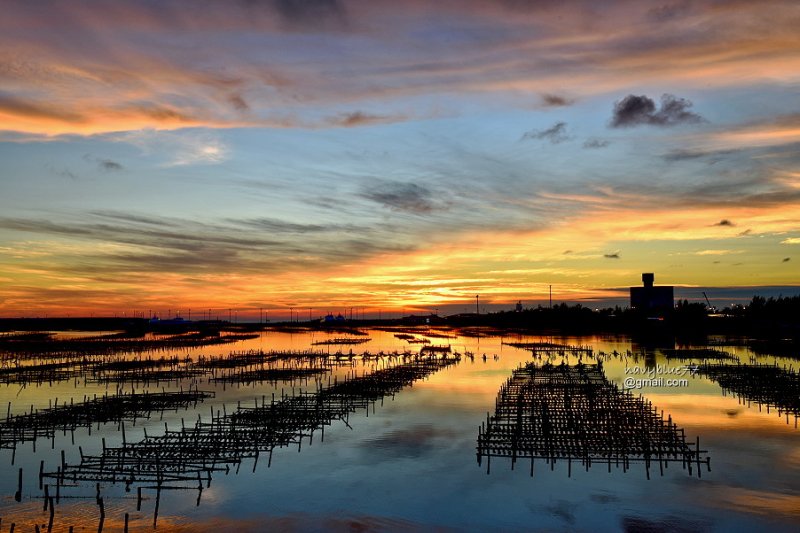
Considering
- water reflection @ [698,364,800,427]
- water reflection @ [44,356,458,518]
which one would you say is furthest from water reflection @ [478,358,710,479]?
water reflection @ [44,356,458,518]

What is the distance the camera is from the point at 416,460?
33.8 metres

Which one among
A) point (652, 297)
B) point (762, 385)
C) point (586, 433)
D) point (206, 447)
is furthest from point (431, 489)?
point (652, 297)

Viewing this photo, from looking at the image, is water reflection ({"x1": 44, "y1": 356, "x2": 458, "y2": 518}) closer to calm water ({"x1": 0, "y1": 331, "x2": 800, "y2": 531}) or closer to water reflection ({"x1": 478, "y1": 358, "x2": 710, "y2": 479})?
calm water ({"x1": 0, "y1": 331, "x2": 800, "y2": 531})

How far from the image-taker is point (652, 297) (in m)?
172

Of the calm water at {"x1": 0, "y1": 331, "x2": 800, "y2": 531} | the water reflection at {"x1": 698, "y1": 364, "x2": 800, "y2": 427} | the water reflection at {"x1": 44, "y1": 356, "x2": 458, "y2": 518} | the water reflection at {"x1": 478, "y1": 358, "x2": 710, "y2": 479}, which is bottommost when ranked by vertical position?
the calm water at {"x1": 0, "y1": 331, "x2": 800, "y2": 531}

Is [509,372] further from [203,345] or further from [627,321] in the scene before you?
[627,321]

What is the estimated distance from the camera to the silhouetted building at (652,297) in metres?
169

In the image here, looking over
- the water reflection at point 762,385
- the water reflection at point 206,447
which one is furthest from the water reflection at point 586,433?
the water reflection at point 206,447

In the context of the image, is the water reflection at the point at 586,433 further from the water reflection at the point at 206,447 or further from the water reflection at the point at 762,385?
the water reflection at the point at 206,447

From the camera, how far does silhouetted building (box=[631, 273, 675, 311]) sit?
168875 millimetres

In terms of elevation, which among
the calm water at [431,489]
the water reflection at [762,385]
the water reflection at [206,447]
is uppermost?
the water reflection at [762,385]

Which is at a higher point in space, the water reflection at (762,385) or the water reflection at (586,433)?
the water reflection at (762,385)

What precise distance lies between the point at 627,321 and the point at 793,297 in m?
43.4

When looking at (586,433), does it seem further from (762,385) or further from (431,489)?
(762,385)
